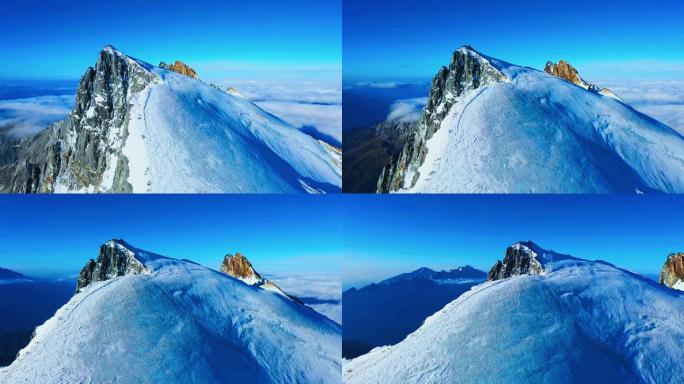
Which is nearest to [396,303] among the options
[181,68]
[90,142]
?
[181,68]

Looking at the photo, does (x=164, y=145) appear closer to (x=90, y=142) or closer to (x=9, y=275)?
(x=90, y=142)

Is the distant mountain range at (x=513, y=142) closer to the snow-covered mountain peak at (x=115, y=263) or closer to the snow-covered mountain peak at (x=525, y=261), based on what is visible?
the snow-covered mountain peak at (x=525, y=261)

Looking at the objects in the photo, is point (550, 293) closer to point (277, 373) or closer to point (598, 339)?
point (598, 339)

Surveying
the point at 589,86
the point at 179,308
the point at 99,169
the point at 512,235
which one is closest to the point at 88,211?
the point at 99,169

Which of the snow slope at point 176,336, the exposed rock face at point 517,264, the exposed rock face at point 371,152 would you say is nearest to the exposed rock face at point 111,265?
the snow slope at point 176,336

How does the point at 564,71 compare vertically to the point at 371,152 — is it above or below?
above

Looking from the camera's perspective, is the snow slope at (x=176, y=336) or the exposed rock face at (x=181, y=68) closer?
the snow slope at (x=176, y=336)

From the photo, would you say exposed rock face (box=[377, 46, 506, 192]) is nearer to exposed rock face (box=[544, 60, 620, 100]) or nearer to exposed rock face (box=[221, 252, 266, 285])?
exposed rock face (box=[544, 60, 620, 100])
